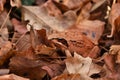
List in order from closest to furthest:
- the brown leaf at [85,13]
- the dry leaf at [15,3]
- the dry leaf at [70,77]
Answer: the dry leaf at [70,77], the dry leaf at [15,3], the brown leaf at [85,13]

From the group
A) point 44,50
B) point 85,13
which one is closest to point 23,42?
point 44,50

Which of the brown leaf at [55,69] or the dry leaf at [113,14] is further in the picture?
the dry leaf at [113,14]

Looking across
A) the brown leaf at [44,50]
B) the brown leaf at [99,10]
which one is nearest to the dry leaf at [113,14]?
the brown leaf at [99,10]

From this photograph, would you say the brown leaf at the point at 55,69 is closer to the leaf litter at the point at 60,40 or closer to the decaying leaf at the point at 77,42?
the leaf litter at the point at 60,40

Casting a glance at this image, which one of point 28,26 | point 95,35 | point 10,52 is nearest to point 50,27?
point 28,26

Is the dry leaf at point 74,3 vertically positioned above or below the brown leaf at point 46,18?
above

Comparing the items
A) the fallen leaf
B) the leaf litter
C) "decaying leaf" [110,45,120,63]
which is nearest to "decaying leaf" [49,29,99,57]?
the leaf litter

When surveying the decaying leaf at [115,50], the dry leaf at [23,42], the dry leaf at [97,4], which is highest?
the dry leaf at [97,4]

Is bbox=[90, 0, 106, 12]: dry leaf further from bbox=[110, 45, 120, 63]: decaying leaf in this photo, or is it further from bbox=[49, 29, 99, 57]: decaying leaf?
bbox=[110, 45, 120, 63]: decaying leaf

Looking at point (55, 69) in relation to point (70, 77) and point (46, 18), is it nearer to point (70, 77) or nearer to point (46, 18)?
point (70, 77)
